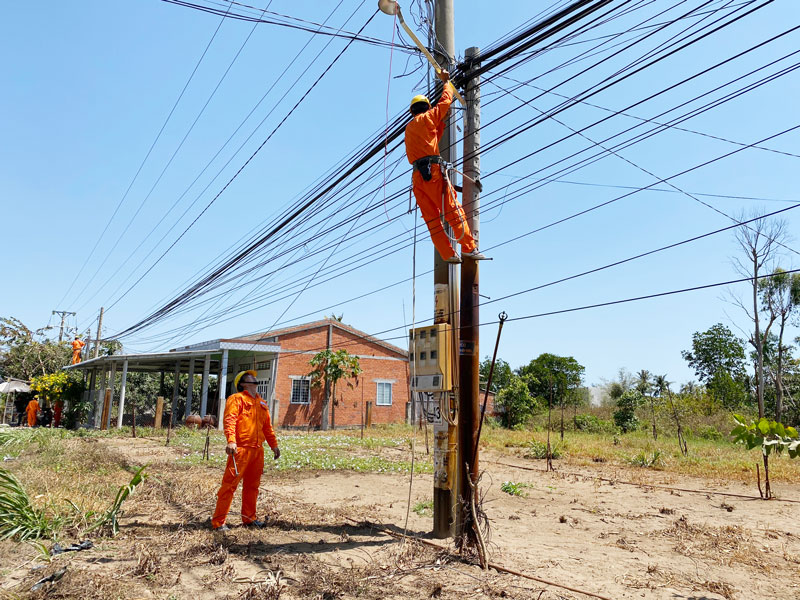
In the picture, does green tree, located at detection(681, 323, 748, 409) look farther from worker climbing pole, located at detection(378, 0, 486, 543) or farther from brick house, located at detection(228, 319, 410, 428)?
worker climbing pole, located at detection(378, 0, 486, 543)

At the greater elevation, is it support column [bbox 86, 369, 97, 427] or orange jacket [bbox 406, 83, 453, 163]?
orange jacket [bbox 406, 83, 453, 163]

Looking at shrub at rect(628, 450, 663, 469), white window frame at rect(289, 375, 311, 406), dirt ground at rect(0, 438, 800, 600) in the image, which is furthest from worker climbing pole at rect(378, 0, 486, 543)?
white window frame at rect(289, 375, 311, 406)

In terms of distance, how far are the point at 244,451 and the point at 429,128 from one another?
4.61m

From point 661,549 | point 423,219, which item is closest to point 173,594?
point 423,219

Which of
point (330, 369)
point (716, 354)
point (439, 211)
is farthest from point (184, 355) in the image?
point (716, 354)

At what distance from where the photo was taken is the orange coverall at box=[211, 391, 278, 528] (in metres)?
6.77

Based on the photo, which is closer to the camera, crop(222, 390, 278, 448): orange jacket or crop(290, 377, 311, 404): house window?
crop(222, 390, 278, 448): orange jacket

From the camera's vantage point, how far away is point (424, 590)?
4.86m

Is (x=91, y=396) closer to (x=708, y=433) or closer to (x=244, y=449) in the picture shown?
(x=244, y=449)

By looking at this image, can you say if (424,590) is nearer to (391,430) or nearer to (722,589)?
(722,589)

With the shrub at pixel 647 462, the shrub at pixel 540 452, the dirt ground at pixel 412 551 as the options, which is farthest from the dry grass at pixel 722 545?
the shrub at pixel 540 452

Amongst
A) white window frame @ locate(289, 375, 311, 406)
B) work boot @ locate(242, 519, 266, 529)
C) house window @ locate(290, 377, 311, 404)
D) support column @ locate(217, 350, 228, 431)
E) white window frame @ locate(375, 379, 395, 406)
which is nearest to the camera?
work boot @ locate(242, 519, 266, 529)

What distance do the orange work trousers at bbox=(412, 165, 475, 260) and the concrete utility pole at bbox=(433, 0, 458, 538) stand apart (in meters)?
0.16

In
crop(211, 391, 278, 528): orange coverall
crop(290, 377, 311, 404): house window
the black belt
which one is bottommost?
crop(211, 391, 278, 528): orange coverall
